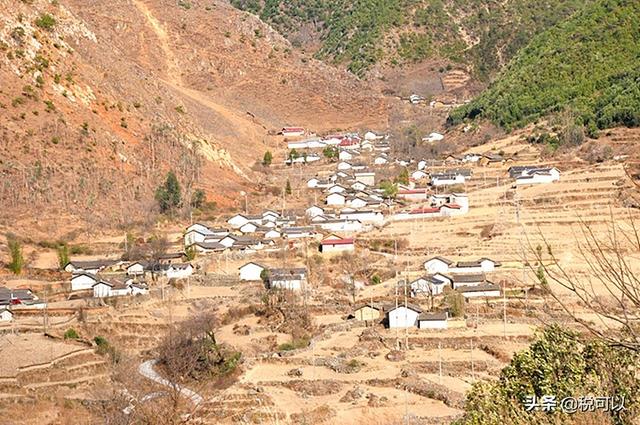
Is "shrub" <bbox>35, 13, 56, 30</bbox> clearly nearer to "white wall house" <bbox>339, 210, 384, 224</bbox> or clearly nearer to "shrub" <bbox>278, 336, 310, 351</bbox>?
"white wall house" <bbox>339, 210, 384, 224</bbox>

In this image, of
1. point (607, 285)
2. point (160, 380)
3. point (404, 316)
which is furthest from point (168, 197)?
point (607, 285)

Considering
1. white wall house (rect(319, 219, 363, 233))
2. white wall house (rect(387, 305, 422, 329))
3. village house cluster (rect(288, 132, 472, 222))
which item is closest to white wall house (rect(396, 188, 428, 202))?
village house cluster (rect(288, 132, 472, 222))

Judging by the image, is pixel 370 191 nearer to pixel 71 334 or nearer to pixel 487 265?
pixel 487 265

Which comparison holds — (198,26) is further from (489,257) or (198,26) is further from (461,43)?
(489,257)

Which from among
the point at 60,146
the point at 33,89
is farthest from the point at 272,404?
the point at 33,89

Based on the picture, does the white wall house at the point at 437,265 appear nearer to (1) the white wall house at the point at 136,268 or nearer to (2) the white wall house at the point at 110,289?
(1) the white wall house at the point at 136,268
